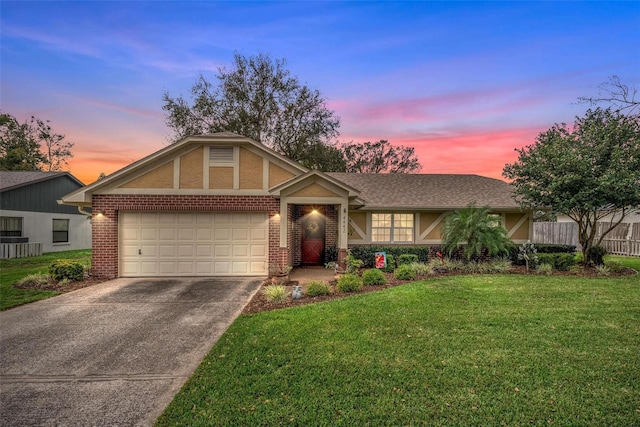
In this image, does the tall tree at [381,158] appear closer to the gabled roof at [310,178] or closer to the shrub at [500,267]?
the shrub at [500,267]

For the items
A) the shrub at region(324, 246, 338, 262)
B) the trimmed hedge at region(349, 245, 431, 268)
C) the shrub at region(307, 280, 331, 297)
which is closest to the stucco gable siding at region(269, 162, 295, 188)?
the shrub at region(324, 246, 338, 262)

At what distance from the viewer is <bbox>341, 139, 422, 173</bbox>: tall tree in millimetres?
36531

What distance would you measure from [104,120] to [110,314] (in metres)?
12.6

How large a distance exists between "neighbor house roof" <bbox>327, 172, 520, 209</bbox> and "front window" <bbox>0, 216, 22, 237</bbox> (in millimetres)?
18105

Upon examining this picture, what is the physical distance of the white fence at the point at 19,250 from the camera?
15.3m

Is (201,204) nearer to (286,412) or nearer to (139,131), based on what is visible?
(286,412)

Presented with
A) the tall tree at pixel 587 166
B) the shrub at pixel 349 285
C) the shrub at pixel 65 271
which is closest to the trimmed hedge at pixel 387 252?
the shrub at pixel 349 285

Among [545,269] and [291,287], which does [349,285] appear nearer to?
[291,287]

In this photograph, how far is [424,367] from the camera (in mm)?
3914

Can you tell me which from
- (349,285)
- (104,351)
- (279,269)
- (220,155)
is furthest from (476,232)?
→ (104,351)

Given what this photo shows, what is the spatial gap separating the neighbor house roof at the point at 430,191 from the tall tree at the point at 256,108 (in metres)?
10.5

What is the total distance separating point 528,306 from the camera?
6.53 meters

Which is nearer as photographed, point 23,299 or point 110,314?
point 110,314

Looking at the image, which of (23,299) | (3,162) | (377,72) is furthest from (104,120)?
(3,162)
